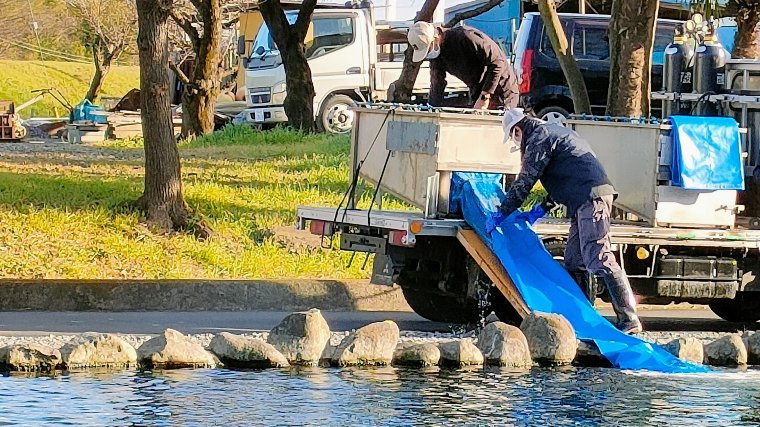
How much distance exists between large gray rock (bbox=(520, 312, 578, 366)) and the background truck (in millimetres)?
942

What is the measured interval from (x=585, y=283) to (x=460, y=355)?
1.50 m

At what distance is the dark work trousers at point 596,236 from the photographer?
10.1 m

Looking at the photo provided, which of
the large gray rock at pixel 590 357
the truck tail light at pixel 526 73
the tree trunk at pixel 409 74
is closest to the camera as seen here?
the large gray rock at pixel 590 357

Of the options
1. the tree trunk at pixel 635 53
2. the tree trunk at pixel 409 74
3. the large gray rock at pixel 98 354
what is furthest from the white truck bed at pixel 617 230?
the tree trunk at pixel 409 74

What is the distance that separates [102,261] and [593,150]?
490cm

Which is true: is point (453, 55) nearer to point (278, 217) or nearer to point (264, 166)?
point (278, 217)

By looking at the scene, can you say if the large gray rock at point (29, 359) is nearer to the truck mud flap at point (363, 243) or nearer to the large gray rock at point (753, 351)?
the truck mud flap at point (363, 243)

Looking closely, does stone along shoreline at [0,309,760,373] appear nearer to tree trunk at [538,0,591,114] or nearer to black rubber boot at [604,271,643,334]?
black rubber boot at [604,271,643,334]

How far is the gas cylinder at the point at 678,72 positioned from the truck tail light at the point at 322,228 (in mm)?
3257

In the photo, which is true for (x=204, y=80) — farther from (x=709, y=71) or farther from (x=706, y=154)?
(x=706, y=154)

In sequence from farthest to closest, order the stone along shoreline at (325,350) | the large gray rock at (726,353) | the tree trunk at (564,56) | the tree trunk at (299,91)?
the tree trunk at (299,91), the tree trunk at (564,56), the large gray rock at (726,353), the stone along shoreline at (325,350)

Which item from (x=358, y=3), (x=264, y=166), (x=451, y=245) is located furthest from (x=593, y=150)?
(x=358, y=3)

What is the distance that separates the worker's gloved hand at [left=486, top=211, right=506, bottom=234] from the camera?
33.3 ft

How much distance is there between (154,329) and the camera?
11.0 metres
